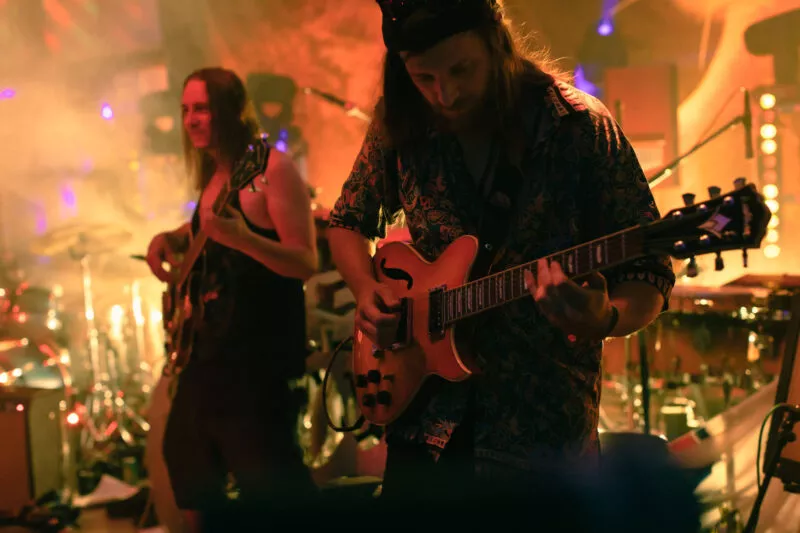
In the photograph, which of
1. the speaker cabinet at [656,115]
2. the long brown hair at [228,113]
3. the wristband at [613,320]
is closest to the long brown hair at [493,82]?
the wristband at [613,320]

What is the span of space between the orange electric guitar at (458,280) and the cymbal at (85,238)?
15.0 feet

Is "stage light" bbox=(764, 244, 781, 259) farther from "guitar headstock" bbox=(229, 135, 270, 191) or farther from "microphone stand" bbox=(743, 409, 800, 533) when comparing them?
"guitar headstock" bbox=(229, 135, 270, 191)

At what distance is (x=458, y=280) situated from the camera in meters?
1.82

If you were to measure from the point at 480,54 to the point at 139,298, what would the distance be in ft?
19.9

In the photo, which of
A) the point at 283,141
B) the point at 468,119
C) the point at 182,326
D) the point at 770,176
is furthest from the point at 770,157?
the point at 468,119

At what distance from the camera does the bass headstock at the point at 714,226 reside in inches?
55.4

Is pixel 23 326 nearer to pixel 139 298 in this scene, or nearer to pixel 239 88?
pixel 139 298

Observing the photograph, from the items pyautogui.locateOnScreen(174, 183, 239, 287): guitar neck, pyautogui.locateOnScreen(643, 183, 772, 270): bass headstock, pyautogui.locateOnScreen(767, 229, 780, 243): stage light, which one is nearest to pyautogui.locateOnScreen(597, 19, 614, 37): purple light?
pyautogui.locateOnScreen(767, 229, 780, 243): stage light

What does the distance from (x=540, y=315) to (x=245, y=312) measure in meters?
1.63

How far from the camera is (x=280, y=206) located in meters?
3.10

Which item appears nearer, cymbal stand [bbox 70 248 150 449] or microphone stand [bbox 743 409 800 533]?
microphone stand [bbox 743 409 800 533]

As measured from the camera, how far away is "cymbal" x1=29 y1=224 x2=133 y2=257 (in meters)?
6.21

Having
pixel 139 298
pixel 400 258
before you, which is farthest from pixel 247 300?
pixel 139 298

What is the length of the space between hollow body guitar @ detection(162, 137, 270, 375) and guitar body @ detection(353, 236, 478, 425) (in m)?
1.13
